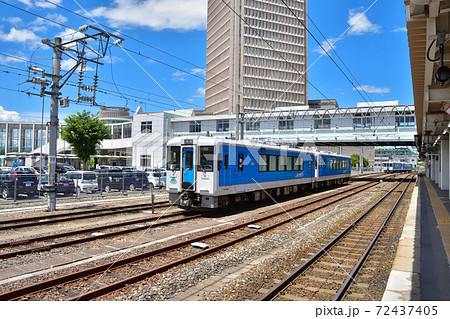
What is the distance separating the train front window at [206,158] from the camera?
13.1m

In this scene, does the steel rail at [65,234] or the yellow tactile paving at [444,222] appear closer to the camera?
the steel rail at [65,234]

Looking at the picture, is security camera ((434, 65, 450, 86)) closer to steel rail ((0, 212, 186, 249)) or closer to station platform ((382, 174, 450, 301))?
station platform ((382, 174, 450, 301))

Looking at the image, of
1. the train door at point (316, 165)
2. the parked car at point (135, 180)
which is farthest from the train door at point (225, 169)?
the train door at point (316, 165)

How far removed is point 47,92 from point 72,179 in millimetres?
7867

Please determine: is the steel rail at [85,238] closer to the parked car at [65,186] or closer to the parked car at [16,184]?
the parked car at [16,184]

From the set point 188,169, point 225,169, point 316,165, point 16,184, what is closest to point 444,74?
point 225,169

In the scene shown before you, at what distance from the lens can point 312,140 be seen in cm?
4656

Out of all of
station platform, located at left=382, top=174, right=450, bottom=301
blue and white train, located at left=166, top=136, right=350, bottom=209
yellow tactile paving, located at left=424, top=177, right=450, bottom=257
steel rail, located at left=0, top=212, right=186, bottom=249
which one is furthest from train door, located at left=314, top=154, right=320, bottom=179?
steel rail, located at left=0, top=212, right=186, bottom=249

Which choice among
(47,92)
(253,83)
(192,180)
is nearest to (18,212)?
(47,92)

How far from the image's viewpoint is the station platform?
5746 mm

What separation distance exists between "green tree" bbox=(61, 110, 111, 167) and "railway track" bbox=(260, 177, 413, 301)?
40.0 metres

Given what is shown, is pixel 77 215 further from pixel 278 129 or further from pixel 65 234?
pixel 278 129

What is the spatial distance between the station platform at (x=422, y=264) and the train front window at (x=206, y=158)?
7030 millimetres

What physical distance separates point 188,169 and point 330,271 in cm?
783
